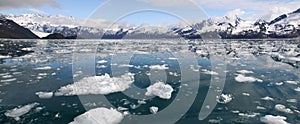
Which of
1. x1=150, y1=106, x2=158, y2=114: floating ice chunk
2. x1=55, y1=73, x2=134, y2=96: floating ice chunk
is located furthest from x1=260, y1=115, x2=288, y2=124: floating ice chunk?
x1=55, y1=73, x2=134, y2=96: floating ice chunk

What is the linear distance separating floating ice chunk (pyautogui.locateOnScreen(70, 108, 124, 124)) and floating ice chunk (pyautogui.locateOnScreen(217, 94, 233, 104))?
3.42m

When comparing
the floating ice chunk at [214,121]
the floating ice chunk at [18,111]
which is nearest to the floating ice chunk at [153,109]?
the floating ice chunk at [214,121]

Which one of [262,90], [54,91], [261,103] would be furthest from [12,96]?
[262,90]

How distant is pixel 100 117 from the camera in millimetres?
6027

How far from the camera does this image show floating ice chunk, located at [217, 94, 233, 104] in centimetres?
769

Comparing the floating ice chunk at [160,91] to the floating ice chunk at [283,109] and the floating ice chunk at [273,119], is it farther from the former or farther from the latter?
the floating ice chunk at [283,109]

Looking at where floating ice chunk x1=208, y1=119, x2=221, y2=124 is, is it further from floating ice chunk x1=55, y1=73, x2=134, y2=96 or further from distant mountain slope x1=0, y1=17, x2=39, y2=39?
distant mountain slope x1=0, y1=17, x2=39, y2=39

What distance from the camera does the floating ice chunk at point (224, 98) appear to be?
303 inches

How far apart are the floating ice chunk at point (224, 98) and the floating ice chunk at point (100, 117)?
11.2 ft

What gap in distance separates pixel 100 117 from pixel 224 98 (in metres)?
4.29

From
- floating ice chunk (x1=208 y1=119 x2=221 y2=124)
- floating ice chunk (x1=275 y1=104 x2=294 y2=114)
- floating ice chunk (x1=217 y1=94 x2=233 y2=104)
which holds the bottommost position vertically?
floating ice chunk (x1=275 y1=104 x2=294 y2=114)

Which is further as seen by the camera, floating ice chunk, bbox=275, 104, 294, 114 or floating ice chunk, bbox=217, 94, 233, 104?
floating ice chunk, bbox=217, 94, 233, 104

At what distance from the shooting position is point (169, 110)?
6.81 metres

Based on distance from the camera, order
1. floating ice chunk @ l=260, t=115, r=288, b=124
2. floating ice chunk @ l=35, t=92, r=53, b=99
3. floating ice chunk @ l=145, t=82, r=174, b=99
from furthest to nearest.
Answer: floating ice chunk @ l=145, t=82, r=174, b=99 → floating ice chunk @ l=35, t=92, r=53, b=99 → floating ice chunk @ l=260, t=115, r=288, b=124
